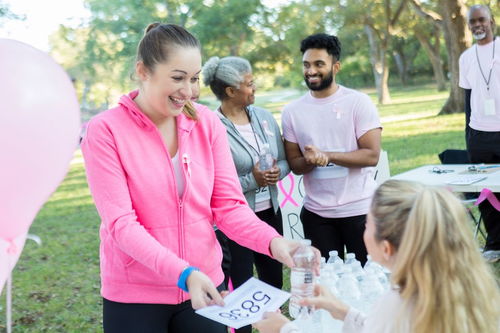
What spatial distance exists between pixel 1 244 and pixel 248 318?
0.88 meters

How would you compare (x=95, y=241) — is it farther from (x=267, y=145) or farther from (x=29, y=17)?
(x=267, y=145)

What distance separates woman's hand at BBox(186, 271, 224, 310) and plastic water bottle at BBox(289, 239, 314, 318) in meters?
0.37

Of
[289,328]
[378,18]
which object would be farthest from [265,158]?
[378,18]

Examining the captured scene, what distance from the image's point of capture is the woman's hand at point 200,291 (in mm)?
1904

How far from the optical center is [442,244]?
1.67 m

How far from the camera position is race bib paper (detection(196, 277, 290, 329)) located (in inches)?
77.7

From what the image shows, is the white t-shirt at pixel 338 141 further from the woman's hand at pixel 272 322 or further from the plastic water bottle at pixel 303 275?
the woman's hand at pixel 272 322

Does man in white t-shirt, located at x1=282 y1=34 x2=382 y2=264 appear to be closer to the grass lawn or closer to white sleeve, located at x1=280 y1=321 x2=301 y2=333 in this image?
white sleeve, located at x1=280 y1=321 x2=301 y2=333

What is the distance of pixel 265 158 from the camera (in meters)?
3.70

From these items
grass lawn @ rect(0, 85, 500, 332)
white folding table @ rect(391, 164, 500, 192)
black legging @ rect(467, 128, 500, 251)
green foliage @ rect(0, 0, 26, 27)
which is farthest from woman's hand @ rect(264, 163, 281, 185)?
green foliage @ rect(0, 0, 26, 27)

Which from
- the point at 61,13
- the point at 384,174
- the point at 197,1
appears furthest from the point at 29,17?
the point at 61,13

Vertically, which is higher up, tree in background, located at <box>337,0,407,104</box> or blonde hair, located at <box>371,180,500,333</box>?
tree in background, located at <box>337,0,407,104</box>

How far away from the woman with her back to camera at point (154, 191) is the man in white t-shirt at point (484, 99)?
3672mm

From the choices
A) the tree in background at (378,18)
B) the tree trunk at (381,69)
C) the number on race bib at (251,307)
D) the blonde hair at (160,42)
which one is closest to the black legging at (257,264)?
the number on race bib at (251,307)
